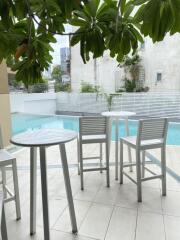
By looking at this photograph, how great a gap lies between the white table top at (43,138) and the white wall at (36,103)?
7.18 meters

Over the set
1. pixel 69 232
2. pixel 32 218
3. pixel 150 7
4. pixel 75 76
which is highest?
pixel 75 76

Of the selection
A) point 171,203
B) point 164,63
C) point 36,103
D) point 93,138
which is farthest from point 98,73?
point 171,203

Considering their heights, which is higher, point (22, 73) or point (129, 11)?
point (129, 11)

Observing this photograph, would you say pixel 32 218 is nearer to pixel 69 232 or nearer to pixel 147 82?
pixel 69 232

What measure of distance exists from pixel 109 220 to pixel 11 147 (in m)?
2.70

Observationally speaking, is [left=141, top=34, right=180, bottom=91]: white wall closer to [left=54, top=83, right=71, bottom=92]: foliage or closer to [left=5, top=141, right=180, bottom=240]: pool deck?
[left=54, top=83, right=71, bottom=92]: foliage

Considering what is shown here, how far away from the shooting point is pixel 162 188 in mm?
2361

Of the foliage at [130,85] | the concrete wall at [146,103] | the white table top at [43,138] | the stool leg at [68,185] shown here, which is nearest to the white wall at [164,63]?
the foliage at [130,85]

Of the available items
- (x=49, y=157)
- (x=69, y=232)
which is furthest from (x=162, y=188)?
(x=49, y=157)

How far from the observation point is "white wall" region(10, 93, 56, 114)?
8.82 meters

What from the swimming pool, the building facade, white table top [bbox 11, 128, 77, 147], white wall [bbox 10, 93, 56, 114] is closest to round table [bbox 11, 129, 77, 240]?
white table top [bbox 11, 128, 77, 147]

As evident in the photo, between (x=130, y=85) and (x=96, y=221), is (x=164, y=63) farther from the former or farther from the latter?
(x=96, y=221)

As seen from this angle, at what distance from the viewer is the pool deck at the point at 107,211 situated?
1754 mm

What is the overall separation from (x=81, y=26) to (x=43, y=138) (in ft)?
3.63
